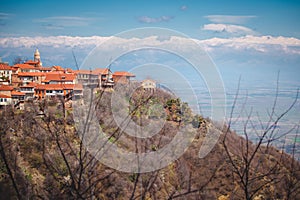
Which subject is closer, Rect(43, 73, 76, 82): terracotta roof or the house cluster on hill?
the house cluster on hill

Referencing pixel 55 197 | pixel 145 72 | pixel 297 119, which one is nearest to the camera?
pixel 55 197

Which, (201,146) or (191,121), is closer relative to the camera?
(201,146)

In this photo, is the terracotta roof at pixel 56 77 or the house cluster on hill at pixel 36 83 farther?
the terracotta roof at pixel 56 77

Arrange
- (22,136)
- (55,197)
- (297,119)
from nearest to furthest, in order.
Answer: (55,197) < (297,119) < (22,136)

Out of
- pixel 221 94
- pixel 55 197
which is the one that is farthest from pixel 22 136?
pixel 55 197

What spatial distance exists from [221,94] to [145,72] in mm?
4243

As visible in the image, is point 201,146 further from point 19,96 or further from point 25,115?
point 19,96

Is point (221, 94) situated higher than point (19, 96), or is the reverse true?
point (221, 94)

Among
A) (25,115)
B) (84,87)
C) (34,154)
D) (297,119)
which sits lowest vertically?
(34,154)

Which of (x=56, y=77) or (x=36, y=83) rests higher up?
(x=56, y=77)

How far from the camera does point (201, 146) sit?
49.1ft

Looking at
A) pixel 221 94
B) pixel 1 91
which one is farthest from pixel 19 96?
pixel 221 94

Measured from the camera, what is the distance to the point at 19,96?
18.7 metres

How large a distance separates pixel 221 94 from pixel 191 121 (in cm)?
1365
